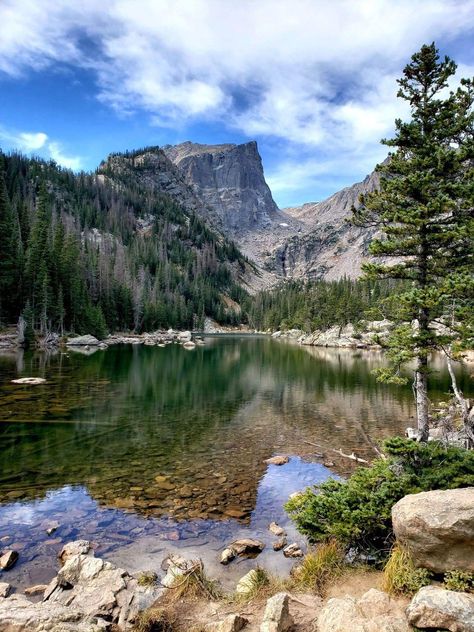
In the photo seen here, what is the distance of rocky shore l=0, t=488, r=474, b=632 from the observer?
589 cm

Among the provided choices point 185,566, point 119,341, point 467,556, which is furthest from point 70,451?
point 119,341

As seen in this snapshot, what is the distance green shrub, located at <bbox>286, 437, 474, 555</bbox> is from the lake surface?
80.5 inches

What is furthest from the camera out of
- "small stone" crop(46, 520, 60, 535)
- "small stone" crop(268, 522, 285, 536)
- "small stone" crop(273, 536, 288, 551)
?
"small stone" crop(268, 522, 285, 536)

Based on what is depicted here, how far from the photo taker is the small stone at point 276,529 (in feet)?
38.8

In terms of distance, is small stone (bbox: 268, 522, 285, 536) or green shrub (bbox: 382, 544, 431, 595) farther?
small stone (bbox: 268, 522, 285, 536)

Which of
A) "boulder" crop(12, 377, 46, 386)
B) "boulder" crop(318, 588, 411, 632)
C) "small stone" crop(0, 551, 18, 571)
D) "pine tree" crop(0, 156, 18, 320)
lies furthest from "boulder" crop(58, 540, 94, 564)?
"pine tree" crop(0, 156, 18, 320)

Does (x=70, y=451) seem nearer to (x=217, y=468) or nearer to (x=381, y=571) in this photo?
(x=217, y=468)

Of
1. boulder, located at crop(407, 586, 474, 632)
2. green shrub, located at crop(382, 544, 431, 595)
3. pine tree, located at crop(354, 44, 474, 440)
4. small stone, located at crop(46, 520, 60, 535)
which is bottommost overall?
small stone, located at crop(46, 520, 60, 535)

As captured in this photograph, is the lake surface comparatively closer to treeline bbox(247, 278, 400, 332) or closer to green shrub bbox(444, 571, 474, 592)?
green shrub bbox(444, 571, 474, 592)

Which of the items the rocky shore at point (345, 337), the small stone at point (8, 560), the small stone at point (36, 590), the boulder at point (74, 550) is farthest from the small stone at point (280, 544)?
the rocky shore at point (345, 337)

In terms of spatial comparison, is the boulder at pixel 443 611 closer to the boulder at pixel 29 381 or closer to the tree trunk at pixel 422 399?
the tree trunk at pixel 422 399

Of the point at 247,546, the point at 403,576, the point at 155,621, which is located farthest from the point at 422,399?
the point at 155,621

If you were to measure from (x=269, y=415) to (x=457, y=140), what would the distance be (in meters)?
20.7

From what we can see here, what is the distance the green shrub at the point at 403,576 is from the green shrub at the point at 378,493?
93 centimetres
